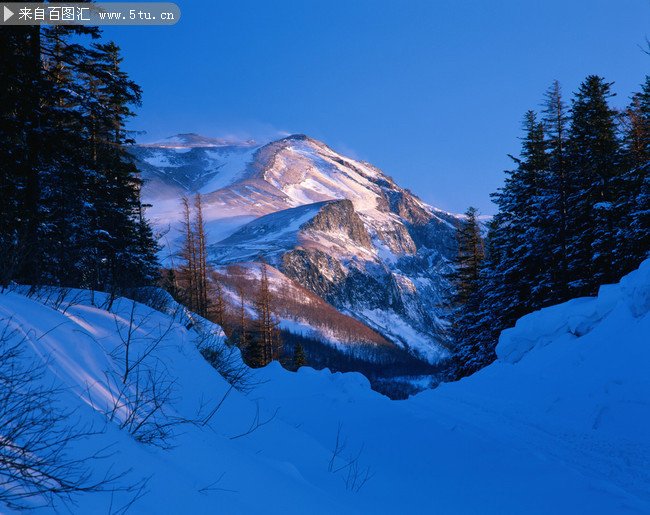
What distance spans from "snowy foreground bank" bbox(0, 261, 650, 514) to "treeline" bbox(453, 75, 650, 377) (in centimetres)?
734

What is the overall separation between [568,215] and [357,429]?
16954mm

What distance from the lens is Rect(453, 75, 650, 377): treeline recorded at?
1736cm

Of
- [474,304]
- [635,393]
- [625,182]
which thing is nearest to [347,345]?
[474,304]

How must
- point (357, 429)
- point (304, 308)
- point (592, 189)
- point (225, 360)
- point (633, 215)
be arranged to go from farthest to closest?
point (304, 308) < point (592, 189) < point (633, 215) < point (225, 360) < point (357, 429)

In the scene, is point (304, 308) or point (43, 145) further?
point (304, 308)

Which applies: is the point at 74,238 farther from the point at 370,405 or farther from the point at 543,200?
the point at 543,200

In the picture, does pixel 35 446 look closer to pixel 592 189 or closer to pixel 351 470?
pixel 351 470

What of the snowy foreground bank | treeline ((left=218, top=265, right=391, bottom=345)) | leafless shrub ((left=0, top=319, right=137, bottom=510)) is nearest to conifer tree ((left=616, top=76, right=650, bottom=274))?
the snowy foreground bank

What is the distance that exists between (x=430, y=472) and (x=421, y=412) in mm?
2862

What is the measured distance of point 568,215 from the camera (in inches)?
770

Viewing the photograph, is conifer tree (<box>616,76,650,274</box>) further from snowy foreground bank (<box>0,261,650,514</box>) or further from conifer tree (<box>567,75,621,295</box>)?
snowy foreground bank (<box>0,261,650,514</box>)

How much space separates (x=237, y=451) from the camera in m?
4.20

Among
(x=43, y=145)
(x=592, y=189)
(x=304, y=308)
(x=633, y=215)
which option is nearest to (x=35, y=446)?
(x=43, y=145)

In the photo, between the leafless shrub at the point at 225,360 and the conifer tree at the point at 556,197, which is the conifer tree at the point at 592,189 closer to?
the conifer tree at the point at 556,197
